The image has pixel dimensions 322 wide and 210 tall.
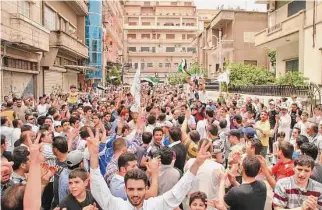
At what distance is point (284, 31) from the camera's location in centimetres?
2206

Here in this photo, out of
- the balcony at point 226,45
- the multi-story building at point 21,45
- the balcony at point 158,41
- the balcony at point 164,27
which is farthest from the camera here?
the balcony at point 164,27

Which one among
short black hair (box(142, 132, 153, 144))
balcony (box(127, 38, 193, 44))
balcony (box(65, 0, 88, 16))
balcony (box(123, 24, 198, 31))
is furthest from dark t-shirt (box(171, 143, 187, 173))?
balcony (box(123, 24, 198, 31))

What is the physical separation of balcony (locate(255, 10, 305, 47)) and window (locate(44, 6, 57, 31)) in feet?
38.5

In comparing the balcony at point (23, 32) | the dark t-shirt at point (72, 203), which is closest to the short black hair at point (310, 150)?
the dark t-shirt at point (72, 203)

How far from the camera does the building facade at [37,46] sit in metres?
15.6

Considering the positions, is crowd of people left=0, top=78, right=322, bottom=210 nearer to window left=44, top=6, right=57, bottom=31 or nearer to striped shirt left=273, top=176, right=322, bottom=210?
striped shirt left=273, top=176, right=322, bottom=210

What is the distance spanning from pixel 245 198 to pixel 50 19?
21.6m

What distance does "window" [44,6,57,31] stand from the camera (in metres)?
23.0

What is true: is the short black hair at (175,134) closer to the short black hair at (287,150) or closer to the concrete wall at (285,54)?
the short black hair at (287,150)

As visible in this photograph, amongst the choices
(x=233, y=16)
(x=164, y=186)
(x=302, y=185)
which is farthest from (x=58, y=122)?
(x=233, y=16)

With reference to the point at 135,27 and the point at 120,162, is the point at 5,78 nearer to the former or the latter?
the point at 120,162

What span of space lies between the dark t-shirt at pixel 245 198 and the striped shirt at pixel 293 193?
0.16m

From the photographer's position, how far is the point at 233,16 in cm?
3828

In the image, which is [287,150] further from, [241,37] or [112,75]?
[112,75]
